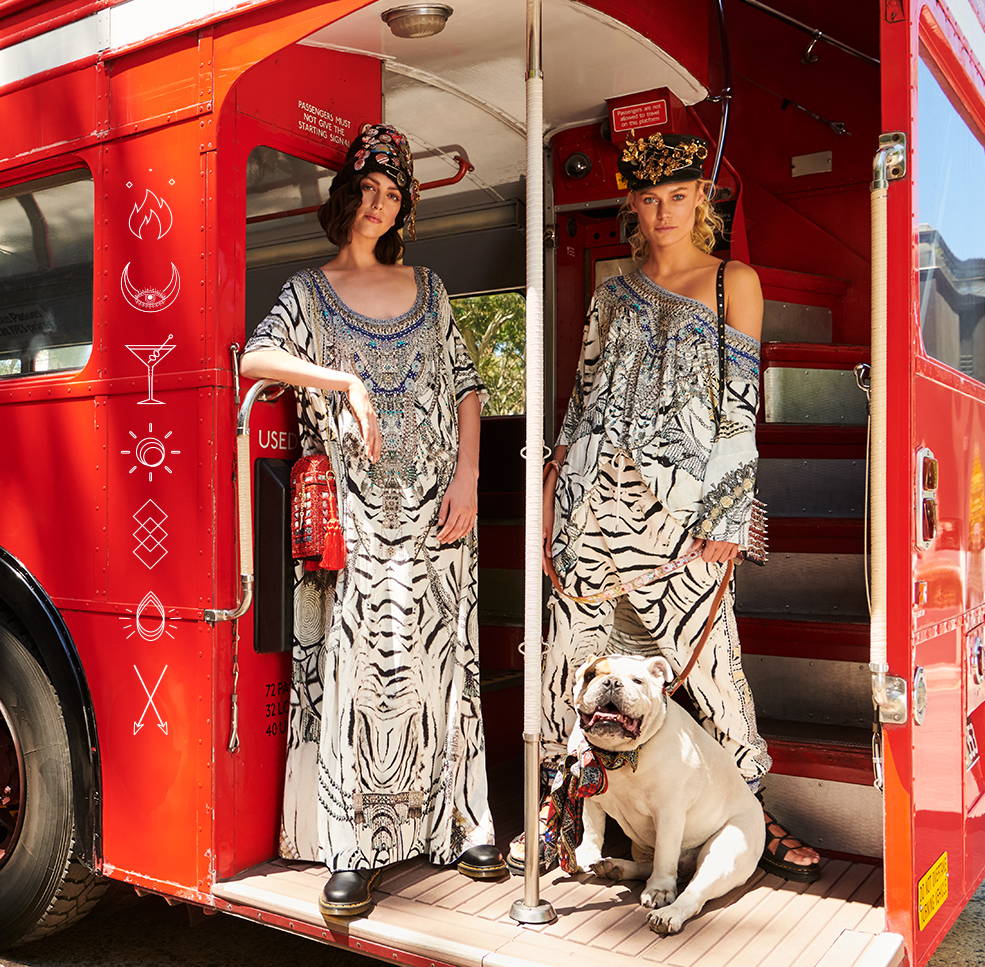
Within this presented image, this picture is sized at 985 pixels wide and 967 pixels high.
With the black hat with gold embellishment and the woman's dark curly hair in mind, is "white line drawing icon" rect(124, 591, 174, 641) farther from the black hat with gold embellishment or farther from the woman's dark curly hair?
the black hat with gold embellishment

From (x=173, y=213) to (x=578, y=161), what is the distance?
1.78 meters

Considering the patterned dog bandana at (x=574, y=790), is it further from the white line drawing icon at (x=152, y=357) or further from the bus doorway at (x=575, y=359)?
the white line drawing icon at (x=152, y=357)

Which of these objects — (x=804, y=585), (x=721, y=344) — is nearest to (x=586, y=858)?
(x=804, y=585)

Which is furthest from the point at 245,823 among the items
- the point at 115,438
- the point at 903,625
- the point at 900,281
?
the point at 900,281

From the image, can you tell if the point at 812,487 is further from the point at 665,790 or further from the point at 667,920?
the point at 667,920

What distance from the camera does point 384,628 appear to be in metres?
2.95

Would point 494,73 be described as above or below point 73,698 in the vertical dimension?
above

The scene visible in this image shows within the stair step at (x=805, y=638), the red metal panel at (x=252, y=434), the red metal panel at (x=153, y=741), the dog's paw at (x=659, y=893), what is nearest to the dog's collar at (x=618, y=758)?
the dog's paw at (x=659, y=893)

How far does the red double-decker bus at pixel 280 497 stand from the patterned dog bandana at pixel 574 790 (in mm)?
103

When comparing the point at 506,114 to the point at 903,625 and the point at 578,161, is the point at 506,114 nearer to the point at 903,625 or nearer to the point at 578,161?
the point at 578,161

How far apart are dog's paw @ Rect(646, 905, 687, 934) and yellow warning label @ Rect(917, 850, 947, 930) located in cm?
52

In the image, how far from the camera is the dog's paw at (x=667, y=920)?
2527 millimetres

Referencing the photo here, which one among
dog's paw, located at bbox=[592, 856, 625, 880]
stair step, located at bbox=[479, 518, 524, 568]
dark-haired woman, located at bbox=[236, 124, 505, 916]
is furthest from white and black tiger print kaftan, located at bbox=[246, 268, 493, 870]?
stair step, located at bbox=[479, 518, 524, 568]

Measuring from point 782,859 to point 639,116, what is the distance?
247 centimetres
